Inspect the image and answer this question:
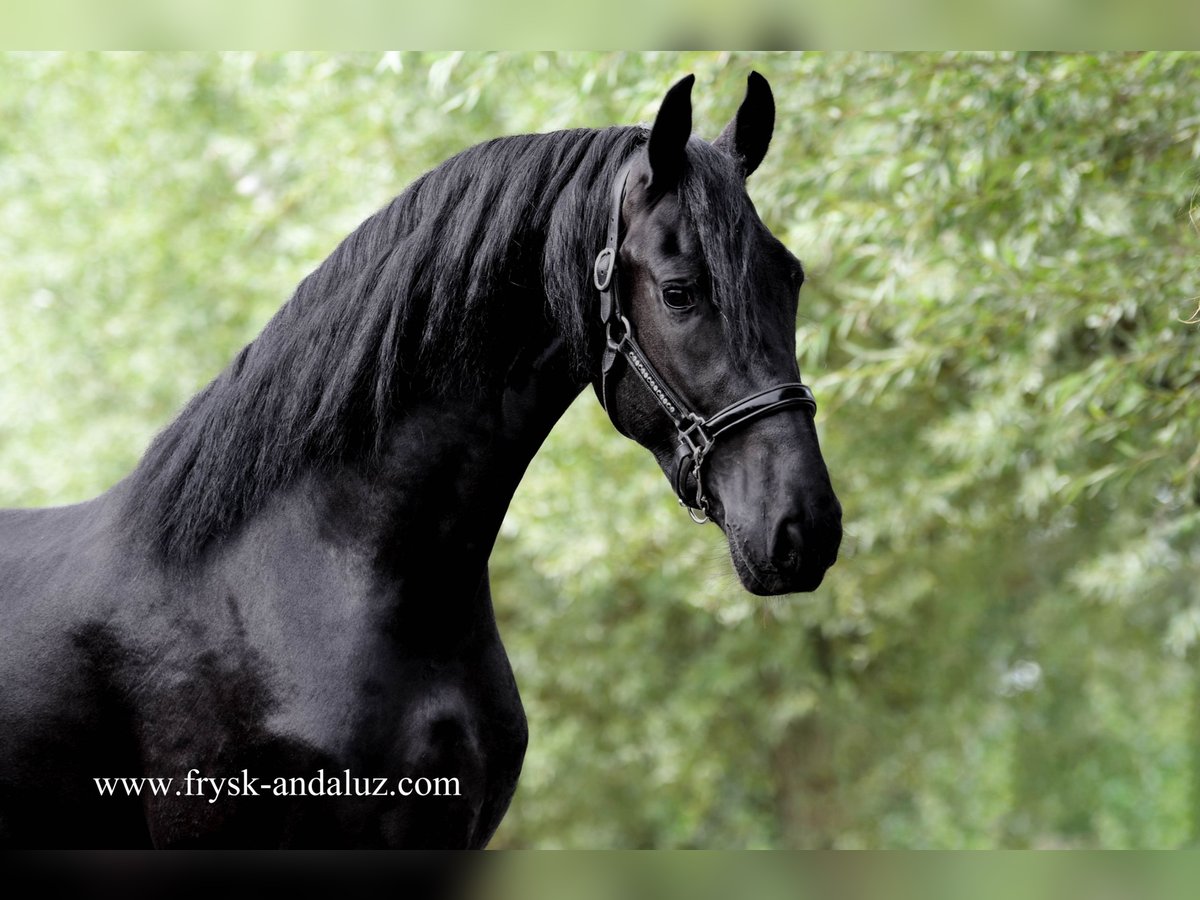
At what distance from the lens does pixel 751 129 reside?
238cm

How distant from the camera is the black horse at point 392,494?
82.7 inches

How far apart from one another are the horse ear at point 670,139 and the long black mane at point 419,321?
4 centimetres

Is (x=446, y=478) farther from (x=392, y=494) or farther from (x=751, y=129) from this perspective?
(x=751, y=129)

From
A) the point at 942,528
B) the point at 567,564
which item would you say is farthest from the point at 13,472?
the point at 942,528

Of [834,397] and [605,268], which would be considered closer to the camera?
[605,268]

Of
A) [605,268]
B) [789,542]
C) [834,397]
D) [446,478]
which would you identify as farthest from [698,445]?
[834,397]

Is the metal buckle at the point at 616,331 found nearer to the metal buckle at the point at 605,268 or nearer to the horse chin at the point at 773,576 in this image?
the metal buckle at the point at 605,268

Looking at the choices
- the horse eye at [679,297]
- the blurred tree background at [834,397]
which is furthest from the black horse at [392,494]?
the blurred tree background at [834,397]

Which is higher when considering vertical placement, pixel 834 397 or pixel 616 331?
pixel 616 331

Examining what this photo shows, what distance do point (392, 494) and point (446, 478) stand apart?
0.10 meters

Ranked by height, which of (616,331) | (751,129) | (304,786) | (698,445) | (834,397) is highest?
(751,129)

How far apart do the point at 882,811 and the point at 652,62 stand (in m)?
9.77

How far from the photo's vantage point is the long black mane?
2.20m

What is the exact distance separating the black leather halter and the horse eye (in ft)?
0.26
